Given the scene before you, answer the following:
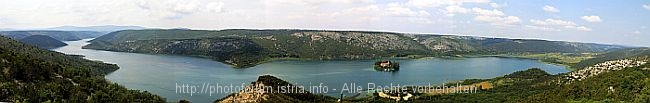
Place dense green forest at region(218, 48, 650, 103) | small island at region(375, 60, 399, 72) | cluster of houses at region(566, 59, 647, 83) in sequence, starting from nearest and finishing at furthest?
1. dense green forest at region(218, 48, 650, 103)
2. cluster of houses at region(566, 59, 647, 83)
3. small island at region(375, 60, 399, 72)

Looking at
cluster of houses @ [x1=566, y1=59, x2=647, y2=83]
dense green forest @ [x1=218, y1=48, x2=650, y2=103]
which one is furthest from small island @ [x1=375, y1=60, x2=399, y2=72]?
cluster of houses @ [x1=566, y1=59, x2=647, y2=83]

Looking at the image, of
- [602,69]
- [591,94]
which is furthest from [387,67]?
[591,94]

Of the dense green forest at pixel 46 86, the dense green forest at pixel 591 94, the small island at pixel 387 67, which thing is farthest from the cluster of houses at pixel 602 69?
the small island at pixel 387 67

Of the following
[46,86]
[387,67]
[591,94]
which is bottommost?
[387,67]

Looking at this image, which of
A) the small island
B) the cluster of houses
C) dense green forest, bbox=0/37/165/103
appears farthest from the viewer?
the small island

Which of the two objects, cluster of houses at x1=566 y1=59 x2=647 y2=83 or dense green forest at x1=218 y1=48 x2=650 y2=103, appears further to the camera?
cluster of houses at x1=566 y1=59 x2=647 y2=83

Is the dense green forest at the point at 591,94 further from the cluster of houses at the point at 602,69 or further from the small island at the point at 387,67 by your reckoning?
the small island at the point at 387,67

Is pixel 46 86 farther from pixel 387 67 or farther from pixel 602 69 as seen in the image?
pixel 387 67

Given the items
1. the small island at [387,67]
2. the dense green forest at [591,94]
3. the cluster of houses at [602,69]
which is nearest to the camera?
the dense green forest at [591,94]

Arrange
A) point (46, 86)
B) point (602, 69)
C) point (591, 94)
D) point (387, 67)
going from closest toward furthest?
point (46, 86)
point (591, 94)
point (602, 69)
point (387, 67)

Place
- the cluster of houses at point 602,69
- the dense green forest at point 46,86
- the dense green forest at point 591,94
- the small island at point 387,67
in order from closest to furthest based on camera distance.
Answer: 1. the dense green forest at point 46,86
2. the dense green forest at point 591,94
3. the cluster of houses at point 602,69
4. the small island at point 387,67

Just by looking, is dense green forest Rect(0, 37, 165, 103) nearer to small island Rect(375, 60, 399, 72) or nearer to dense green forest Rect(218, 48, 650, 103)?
dense green forest Rect(218, 48, 650, 103)

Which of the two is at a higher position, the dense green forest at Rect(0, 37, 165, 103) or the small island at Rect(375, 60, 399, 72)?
the dense green forest at Rect(0, 37, 165, 103)
